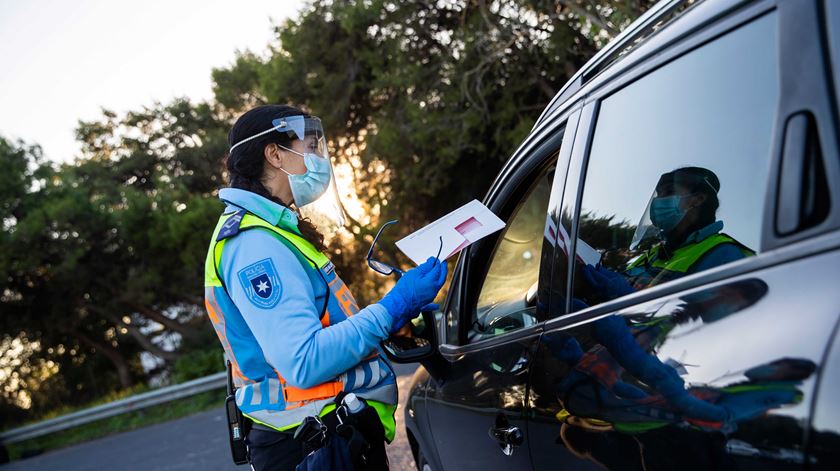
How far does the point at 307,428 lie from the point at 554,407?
0.74 meters

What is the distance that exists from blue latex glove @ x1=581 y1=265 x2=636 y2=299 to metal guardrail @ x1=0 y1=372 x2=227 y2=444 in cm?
1126

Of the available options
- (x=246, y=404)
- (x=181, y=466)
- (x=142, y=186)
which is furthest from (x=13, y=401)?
(x=246, y=404)

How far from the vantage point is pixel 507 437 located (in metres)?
2.15

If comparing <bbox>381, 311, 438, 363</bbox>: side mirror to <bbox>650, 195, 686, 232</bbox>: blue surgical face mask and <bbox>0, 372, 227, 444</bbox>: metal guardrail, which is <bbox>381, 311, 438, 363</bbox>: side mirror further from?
<bbox>0, 372, 227, 444</bbox>: metal guardrail

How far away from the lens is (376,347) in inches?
90.1

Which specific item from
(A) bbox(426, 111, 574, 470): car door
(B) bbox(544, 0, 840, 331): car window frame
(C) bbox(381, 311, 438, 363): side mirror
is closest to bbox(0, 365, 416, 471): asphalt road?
(A) bbox(426, 111, 574, 470): car door

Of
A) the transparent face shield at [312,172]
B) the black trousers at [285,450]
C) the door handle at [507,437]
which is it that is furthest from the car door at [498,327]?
the transparent face shield at [312,172]

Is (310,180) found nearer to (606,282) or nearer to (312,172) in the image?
(312,172)

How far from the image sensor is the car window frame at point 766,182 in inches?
45.0

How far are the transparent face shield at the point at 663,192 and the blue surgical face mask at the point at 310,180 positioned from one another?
3.85 feet

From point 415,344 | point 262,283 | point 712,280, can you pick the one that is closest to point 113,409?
point 415,344

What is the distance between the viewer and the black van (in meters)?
1.14

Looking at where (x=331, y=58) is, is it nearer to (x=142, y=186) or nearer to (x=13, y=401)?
(x=142, y=186)

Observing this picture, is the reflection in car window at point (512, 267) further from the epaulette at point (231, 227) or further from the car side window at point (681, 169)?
the epaulette at point (231, 227)
